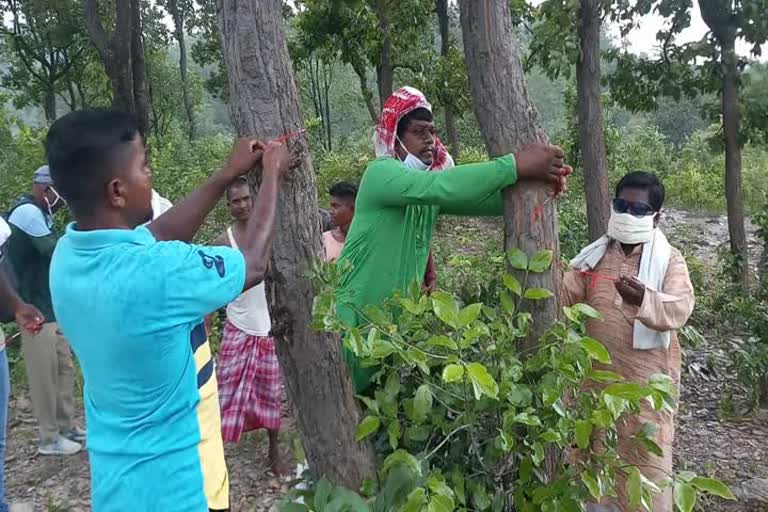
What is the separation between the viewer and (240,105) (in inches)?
73.2

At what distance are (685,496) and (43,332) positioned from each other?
11.5ft

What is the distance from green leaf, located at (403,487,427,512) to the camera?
1565 millimetres

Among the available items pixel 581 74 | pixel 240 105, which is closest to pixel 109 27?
pixel 581 74

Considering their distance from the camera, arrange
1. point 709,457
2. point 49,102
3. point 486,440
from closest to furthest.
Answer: point 486,440 → point 709,457 → point 49,102

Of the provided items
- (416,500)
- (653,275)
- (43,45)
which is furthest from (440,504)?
(43,45)

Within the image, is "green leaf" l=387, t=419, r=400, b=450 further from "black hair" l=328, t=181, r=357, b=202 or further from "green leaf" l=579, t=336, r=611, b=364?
"black hair" l=328, t=181, r=357, b=202

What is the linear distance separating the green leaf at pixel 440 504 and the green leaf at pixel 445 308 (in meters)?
0.40

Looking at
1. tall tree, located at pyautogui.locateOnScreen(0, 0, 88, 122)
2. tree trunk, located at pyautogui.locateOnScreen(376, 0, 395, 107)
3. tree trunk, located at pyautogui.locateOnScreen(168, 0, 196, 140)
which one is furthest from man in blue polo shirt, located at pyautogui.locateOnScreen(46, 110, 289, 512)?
tree trunk, located at pyautogui.locateOnScreen(168, 0, 196, 140)

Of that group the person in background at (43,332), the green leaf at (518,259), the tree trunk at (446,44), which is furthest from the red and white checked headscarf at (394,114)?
the tree trunk at (446,44)

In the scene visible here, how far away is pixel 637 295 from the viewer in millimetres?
2305

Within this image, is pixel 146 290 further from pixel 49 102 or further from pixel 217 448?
pixel 49 102

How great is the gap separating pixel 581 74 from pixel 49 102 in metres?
15.0

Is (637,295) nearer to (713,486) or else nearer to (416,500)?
(713,486)

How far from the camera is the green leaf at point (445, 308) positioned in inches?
62.1
